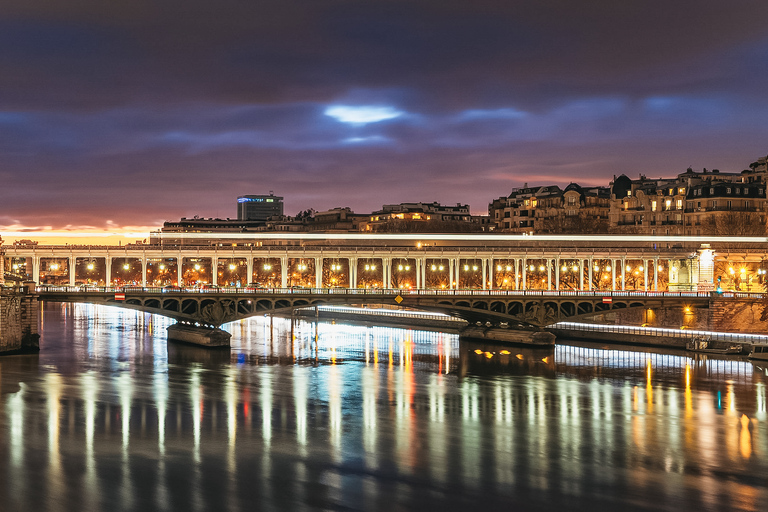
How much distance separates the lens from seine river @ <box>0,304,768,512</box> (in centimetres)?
3131

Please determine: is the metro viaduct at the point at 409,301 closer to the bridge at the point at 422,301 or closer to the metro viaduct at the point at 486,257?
the bridge at the point at 422,301

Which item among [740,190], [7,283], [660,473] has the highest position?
[740,190]

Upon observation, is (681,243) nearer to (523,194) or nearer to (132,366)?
(523,194)

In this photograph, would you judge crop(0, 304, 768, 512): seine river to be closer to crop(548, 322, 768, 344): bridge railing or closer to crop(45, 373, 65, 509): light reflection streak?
crop(45, 373, 65, 509): light reflection streak

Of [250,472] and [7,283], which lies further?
[7,283]

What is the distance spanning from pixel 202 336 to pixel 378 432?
1388 inches

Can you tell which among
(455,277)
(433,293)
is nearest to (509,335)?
(433,293)

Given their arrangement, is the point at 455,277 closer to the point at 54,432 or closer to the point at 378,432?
the point at 378,432

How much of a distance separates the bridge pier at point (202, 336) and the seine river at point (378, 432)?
10.9 ft

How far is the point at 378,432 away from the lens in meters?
40.7

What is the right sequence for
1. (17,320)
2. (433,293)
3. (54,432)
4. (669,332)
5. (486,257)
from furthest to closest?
(486,257) < (433,293) < (669,332) < (17,320) < (54,432)

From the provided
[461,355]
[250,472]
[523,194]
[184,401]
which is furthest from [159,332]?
[523,194]

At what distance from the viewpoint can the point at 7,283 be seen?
70125 mm

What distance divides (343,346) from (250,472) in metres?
43.9
